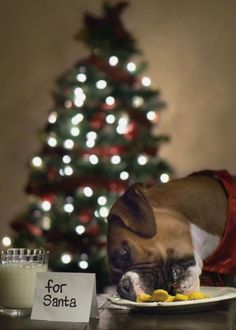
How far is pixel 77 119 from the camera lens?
364 centimetres

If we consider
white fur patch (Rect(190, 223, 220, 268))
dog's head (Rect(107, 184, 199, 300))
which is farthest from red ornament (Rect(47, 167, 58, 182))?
dog's head (Rect(107, 184, 199, 300))

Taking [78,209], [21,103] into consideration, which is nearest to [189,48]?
[21,103]

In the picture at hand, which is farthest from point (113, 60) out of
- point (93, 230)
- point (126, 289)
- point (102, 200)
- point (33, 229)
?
point (126, 289)

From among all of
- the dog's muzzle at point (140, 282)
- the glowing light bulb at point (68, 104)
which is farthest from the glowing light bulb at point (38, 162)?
the dog's muzzle at point (140, 282)

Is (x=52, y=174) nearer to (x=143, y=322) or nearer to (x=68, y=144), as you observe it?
(x=68, y=144)

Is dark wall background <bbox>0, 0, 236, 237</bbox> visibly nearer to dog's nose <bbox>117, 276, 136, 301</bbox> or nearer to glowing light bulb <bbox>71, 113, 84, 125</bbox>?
glowing light bulb <bbox>71, 113, 84, 125</bbox>

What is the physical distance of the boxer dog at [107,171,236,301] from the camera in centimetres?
190

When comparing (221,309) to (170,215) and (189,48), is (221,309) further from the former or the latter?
(189,48)

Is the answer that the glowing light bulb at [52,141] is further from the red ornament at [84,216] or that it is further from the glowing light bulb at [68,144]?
the red ornament at [84,216]

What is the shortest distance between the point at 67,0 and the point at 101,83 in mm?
1232

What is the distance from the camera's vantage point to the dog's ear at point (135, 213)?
202 centimetres

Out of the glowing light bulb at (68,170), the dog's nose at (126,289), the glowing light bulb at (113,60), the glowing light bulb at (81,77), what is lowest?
the dog's nose at (126,289)

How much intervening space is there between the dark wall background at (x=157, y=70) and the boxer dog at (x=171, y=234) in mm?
1848

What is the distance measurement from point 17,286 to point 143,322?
285 millimetres
